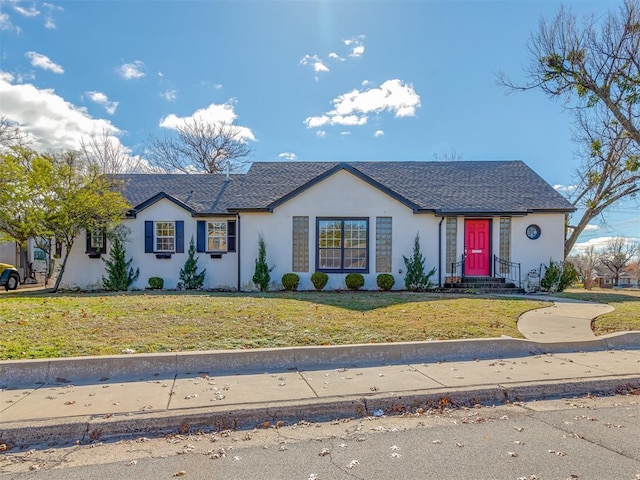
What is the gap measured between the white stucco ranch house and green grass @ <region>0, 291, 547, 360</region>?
14.2 ft

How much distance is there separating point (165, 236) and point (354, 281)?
776cm

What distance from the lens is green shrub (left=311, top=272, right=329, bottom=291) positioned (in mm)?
14883

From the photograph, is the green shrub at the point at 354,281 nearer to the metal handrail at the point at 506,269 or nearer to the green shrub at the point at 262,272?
the green shrub at the point at 262,272

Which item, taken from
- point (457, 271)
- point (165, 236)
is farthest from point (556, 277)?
point (165, 236)

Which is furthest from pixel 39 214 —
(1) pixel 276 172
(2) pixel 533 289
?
(2) pixel 533 289

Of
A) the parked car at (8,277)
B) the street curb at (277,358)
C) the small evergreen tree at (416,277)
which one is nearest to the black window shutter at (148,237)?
the parked car at (8,277)

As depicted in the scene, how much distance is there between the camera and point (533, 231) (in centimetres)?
1602

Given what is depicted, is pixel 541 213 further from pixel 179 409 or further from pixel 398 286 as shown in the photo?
pixel 179 409

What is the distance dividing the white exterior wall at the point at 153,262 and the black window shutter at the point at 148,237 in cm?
13

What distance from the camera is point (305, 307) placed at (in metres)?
10.3

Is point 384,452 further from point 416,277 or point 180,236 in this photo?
point 180,236

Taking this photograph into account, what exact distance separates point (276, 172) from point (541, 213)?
11.3m

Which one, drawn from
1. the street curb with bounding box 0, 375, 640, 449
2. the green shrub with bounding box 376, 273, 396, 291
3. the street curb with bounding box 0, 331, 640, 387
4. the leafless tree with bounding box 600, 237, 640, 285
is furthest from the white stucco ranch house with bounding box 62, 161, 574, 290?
the leafless tree with bounding box 600, 237, 640, 285

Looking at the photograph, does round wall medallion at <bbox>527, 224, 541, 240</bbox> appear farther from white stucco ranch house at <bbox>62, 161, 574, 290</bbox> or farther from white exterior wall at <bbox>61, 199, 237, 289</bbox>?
white exterior wall at <bbox>61, 199, 237, 289</bbox>
